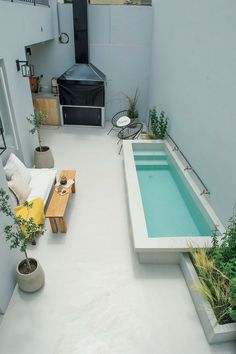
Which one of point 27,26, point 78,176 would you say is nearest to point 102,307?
point 78,176

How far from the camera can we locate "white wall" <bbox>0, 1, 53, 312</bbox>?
2783 millimetres

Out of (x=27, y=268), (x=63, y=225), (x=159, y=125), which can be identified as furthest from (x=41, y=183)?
(x=159, y=125)

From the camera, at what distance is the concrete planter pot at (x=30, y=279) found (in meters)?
2.84

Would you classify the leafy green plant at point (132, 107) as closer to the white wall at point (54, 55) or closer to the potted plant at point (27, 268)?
the white wall at point (54, 55)

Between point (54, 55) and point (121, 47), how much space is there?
2118mm

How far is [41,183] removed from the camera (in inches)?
173

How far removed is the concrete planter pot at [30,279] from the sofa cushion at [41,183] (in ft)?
4.41

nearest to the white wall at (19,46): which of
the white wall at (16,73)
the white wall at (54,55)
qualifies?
the white wall at (16,73)

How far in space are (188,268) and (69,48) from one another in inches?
280

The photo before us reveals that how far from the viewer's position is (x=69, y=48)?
738 cm

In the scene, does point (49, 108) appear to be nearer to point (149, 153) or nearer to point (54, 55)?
point (54, 55)

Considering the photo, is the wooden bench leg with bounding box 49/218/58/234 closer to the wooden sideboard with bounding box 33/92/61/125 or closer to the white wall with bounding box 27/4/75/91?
the wooden sideboard with bounding box 33/92/61/125

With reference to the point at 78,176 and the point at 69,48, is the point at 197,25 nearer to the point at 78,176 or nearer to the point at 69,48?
the point at 78,176

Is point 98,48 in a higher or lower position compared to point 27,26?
lower
